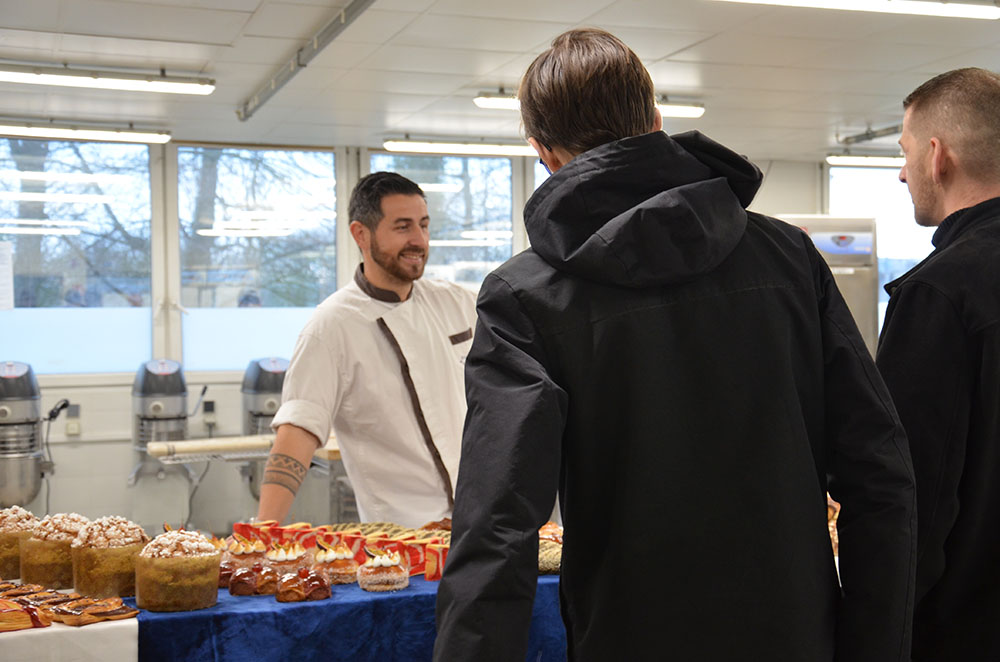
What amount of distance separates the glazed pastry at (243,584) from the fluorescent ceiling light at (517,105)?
17.3 feet

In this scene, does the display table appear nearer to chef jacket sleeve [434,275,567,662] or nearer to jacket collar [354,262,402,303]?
chef jacket sleeve [434,275,567,662]

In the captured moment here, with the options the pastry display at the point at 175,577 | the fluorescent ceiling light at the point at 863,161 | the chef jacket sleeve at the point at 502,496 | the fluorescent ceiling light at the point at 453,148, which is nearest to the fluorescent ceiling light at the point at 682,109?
the fluorescent ceiling light at the point at 453,148

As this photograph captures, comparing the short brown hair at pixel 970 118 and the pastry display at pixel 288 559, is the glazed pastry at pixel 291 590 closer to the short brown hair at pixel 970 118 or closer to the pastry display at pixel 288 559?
the pastry display at pixel 288 559

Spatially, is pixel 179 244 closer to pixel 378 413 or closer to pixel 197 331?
pixel 197 331

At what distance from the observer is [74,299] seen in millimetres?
8414

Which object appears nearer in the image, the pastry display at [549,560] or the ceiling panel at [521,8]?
the pastry display at [549,560]

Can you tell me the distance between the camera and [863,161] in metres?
9.95

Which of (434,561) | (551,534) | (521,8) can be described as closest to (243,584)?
(434,561)

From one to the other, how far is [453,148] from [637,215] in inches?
317

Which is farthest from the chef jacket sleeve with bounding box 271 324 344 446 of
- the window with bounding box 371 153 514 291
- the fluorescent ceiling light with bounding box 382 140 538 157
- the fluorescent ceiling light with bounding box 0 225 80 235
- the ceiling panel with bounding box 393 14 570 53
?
the window with bounding box 371 153 514 291

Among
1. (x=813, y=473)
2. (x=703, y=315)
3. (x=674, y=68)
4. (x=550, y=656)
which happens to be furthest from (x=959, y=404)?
(x=674, y=68)

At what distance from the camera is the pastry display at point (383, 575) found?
2076 mm

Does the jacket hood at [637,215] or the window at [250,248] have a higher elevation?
the window at [250,248]

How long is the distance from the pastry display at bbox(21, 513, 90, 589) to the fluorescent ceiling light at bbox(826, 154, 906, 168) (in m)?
9.09
